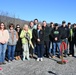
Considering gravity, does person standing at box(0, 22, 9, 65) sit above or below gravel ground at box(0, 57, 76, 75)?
above

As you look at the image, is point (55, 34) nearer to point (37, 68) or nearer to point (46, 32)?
point (46, 32)

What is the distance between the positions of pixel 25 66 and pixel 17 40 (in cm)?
181

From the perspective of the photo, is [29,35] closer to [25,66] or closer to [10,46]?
[10,46]

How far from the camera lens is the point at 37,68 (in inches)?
382

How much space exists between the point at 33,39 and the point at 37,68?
2.63 metres

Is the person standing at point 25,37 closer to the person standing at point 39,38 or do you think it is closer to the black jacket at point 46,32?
the person standing at point 39,38

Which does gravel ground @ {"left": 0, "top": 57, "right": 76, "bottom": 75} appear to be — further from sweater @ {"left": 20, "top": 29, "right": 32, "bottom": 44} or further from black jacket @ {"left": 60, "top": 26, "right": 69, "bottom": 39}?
black jacket @ {"left": 60, "top": 26, "right": 69, "bottom": 39}

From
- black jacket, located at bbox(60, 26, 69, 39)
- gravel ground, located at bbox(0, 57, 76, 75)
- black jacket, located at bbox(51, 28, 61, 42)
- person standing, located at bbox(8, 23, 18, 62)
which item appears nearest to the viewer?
gravel ground, located at bbox(0, 57, 76, 75)

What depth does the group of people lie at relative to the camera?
1064 cm

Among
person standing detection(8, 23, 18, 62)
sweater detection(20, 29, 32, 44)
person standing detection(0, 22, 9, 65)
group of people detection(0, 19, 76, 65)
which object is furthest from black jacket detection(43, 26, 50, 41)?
person standing detection(0, 22, 9, 65)

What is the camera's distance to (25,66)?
1005 cm

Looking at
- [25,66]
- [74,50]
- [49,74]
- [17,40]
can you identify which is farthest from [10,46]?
[74,50]

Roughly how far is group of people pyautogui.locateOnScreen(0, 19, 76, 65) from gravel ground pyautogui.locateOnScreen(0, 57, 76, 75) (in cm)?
57

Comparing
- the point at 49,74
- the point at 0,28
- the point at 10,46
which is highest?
the point at 0,28
